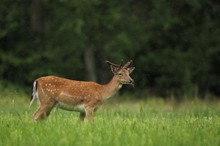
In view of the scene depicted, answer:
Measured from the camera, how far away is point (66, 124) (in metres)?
10.8

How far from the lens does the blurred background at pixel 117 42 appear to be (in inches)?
1140

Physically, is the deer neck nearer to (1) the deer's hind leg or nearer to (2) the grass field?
(1) the deer's hind leg

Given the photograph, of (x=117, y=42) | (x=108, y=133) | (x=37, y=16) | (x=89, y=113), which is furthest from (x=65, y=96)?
(x=37, y=16)

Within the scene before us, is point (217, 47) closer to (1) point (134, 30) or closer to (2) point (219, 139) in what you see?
(1) point (134, 30)

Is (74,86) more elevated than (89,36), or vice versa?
(89,36)

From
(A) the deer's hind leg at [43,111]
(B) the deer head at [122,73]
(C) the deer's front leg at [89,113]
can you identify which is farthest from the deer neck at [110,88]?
(A) the deer's hind leg at [43,111]

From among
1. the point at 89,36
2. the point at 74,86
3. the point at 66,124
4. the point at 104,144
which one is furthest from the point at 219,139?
the point at 89,36

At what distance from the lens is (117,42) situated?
28.8 metres

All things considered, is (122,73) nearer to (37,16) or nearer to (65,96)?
(65,96)

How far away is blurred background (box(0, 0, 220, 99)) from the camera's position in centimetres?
2895

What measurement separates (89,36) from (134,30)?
1.86 metres

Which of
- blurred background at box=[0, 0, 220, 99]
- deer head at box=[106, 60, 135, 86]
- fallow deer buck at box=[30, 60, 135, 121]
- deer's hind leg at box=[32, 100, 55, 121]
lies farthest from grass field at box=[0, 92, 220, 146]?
blurred background at box=[0, 0, 220, 99]

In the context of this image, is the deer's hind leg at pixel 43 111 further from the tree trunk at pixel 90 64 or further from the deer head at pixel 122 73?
the tree trunk at pixel 90 64

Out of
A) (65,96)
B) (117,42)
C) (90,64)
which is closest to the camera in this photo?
(65,96)
